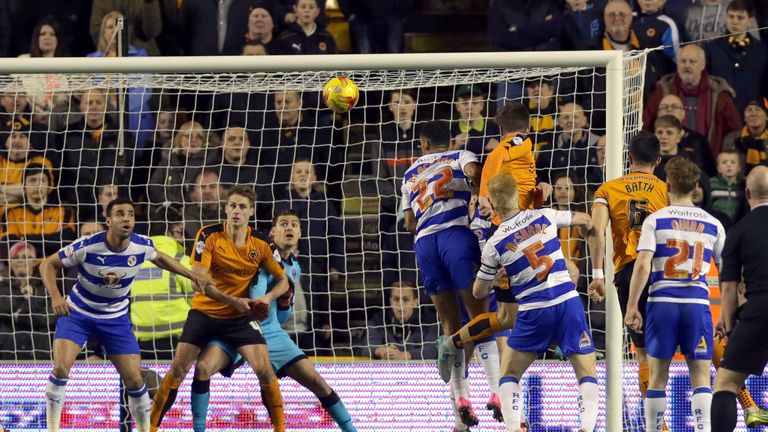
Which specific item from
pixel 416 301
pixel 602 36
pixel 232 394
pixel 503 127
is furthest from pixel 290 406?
pixel 602 36

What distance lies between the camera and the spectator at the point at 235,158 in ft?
38.5

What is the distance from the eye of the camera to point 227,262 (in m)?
9.94

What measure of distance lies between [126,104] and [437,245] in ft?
14.9

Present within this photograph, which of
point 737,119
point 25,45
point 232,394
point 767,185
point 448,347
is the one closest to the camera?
point 767,185

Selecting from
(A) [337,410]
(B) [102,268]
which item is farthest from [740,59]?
(B) [102,268]

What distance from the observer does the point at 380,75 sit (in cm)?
1132

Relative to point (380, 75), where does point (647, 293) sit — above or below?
below

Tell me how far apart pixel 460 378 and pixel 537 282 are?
1.24m

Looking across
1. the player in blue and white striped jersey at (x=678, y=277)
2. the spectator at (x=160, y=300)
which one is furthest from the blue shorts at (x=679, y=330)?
the spectator at (x=160, y=300)

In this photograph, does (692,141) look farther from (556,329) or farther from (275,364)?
(275,364)

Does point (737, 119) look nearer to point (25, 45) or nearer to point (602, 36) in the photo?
point (602, 36)

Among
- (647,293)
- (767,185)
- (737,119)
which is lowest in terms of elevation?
(647,293)

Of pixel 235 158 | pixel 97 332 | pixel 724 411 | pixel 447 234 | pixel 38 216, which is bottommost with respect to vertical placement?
pixel 724 411

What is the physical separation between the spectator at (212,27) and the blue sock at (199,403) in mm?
4039
